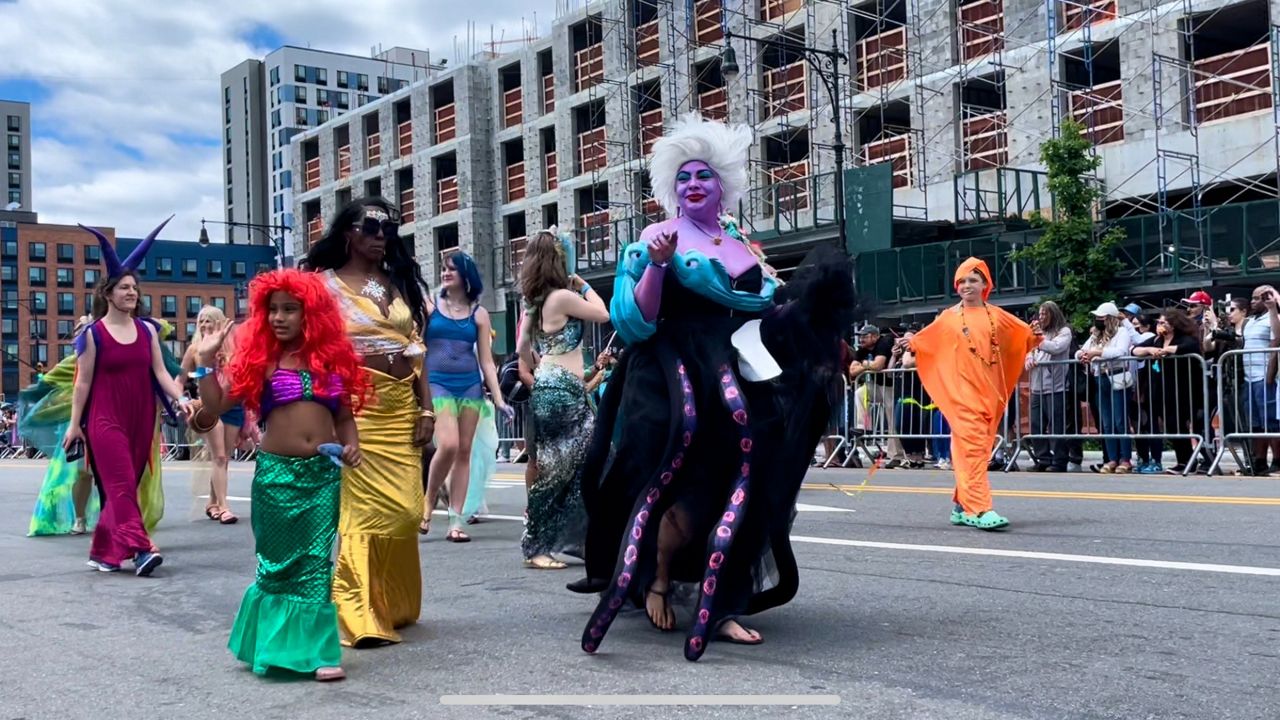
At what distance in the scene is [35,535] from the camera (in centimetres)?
1103

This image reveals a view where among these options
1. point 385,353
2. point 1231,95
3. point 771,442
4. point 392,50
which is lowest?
point 771,442

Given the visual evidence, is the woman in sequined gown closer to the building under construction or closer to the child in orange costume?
the child in orange costume

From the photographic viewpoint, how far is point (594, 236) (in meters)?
42.2

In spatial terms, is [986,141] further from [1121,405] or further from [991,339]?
[991,339]

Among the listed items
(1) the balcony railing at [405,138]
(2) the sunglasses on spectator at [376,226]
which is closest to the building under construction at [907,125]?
(1) the balcony railing at [405,138]

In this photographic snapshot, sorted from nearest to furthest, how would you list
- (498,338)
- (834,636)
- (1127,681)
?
1. (1127,681)
2. (834,636)
3. (498,338)

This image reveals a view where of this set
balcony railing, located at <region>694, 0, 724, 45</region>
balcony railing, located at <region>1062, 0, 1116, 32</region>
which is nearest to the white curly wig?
balcony railing, located at <region>1062, 0, 1116, 32</region>

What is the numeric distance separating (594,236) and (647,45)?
5.93 metres

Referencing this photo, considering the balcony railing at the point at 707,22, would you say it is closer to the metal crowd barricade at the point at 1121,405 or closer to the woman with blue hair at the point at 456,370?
the metal crowd barricade at the point at 1121,405

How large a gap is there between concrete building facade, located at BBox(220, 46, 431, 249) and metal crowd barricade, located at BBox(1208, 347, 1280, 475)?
116 meters

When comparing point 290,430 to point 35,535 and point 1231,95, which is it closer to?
point 35,535

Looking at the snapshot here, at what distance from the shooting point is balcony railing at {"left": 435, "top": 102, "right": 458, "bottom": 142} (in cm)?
5134

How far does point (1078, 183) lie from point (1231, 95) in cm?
387

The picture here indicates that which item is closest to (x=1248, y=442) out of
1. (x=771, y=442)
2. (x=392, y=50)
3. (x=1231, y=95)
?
(x=771, y=442)
